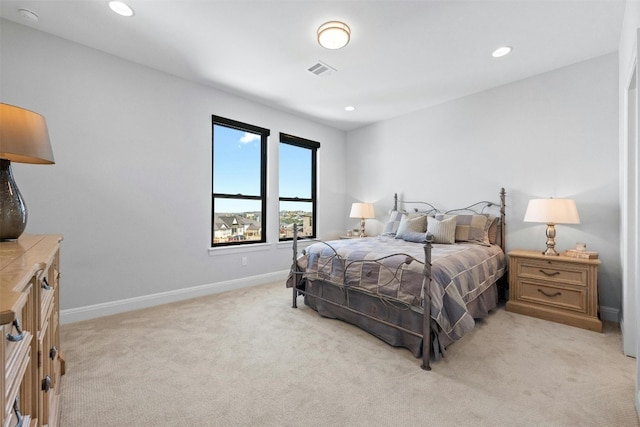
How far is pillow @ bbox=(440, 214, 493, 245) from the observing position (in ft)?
10.9

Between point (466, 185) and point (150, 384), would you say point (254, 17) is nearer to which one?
point (150, 384)

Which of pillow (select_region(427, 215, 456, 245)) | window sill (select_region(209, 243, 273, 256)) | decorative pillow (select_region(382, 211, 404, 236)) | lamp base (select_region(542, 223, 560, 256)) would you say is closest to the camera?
→ lamp base (select_region(542, 223, 560, 256))

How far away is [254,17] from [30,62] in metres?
2.04

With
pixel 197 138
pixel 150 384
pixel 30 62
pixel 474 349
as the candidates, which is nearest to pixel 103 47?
pixel 30 62

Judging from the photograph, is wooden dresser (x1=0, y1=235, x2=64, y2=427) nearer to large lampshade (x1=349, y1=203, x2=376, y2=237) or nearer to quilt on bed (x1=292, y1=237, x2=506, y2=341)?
quilt on bed (x1=292, y1=237, x2=506, y2=341)

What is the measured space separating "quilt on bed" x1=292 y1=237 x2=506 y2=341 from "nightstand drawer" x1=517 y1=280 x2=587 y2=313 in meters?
0.31

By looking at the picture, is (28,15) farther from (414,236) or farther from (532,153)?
(532,153)

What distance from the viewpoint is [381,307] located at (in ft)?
7.79

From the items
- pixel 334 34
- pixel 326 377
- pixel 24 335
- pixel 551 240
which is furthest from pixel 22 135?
pixel 551 240

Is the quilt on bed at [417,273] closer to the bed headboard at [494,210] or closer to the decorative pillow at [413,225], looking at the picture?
the bed headboard at [494,210]

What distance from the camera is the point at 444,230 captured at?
334 cm

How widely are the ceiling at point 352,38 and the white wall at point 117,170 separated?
25 cm

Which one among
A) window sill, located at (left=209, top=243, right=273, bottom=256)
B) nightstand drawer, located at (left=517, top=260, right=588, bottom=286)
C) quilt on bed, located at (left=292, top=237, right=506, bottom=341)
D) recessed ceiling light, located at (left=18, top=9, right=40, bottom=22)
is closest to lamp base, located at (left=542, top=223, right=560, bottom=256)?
nightstand drawer, located at (left=517, top=260, right=588, bottom=286)

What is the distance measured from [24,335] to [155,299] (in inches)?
104
